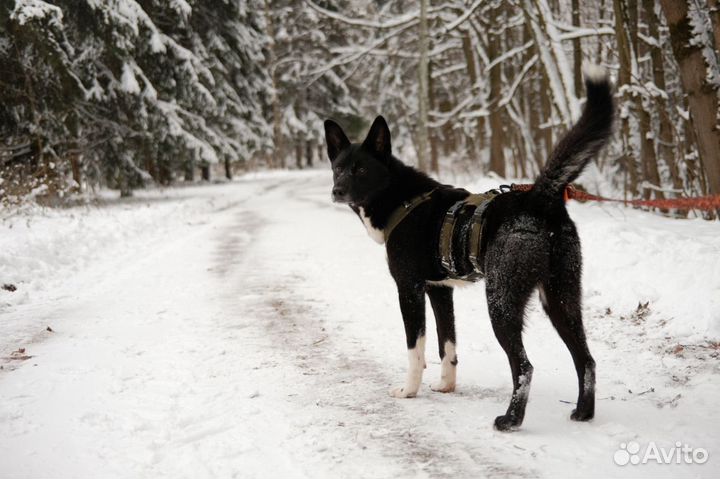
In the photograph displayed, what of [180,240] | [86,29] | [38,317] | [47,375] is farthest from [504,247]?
[86,29]

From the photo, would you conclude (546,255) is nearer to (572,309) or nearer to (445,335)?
(572,309)

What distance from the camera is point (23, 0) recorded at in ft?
41.3

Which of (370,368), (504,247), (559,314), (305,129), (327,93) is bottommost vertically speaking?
(370,368)

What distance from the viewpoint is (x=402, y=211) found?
3.86 metres

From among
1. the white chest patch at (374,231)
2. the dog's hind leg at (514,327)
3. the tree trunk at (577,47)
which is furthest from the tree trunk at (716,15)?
the tree trunk at (577,47)

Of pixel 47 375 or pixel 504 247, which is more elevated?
pixel 504 247

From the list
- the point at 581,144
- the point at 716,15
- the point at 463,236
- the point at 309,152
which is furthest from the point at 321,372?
the point at 309,152

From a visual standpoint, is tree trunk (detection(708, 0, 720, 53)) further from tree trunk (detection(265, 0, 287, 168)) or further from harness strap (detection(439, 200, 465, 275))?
tree trunk (detection(265, 0, 287, 168))

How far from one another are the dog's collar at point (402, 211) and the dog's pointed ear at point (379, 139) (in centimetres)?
52

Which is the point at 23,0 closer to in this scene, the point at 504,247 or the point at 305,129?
the point at 504,247

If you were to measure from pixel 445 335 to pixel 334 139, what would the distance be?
1.94 meters

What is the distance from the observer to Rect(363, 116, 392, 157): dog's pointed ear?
404 centimetres

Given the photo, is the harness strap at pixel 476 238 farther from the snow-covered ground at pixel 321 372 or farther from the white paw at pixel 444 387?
the white paw at pixel 444 387

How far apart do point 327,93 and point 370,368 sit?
41425mm
